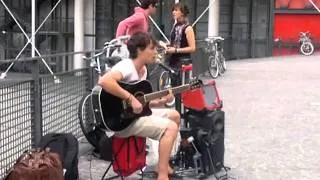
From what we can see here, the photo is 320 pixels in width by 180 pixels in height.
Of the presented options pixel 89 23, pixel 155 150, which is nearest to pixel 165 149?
pixel 155 150

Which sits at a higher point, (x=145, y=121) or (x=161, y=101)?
(x=161, y=101)

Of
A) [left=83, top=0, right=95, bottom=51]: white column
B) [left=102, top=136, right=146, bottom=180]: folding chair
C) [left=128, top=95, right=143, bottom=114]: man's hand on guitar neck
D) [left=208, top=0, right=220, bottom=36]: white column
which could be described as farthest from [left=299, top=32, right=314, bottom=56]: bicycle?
[left=128, top=95, right=143, bottom=114]: man's hand on guitar neck

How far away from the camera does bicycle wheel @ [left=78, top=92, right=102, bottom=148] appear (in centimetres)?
763

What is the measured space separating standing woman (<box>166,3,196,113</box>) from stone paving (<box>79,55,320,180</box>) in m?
1.25

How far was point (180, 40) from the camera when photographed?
10.3 metres

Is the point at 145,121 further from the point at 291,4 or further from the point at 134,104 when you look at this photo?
the point at 291,4

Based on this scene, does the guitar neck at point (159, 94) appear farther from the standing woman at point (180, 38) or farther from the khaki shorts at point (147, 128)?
the standing woman at point (180, 38)

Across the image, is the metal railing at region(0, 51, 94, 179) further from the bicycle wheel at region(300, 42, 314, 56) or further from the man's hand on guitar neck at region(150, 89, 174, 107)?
the bicycle wheel at region(300, 42, 314, 56)

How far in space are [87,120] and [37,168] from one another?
9.95ft

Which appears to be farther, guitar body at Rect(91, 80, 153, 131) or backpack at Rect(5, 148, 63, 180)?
guitar body at Rect(91, 80, 153, 131)

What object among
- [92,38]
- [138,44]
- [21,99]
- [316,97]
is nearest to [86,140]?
[21,99]

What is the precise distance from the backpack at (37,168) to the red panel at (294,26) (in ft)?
75.8

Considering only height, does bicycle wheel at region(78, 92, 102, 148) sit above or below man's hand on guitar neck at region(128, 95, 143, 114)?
below

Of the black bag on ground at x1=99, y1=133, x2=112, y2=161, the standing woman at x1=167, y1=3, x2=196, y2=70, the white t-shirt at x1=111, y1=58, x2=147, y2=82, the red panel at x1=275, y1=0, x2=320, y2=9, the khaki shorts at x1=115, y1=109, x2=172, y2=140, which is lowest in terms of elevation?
the black bag on ground at x1=99, y1=133, x2=112, y2=161
